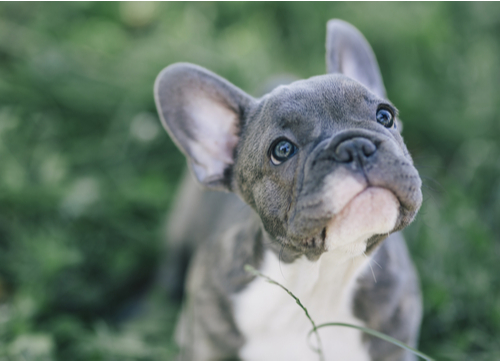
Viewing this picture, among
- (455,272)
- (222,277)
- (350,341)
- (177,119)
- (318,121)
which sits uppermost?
(318,121)

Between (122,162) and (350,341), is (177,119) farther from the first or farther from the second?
(122,162)

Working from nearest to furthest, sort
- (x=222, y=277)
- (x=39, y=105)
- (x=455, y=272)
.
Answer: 1. (x=222, y=277)
2. (x=455, y=272)
3. (x=39, y=105)

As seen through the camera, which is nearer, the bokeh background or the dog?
the dog

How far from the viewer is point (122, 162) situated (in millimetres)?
4293

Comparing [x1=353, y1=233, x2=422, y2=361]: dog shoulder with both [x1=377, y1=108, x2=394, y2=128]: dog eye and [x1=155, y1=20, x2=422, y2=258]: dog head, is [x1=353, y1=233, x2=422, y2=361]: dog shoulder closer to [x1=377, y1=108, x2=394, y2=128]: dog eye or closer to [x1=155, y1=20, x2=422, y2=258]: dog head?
[x1=155, y1=20, x2=422, y2=258]: dog head

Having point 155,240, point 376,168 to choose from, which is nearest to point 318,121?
point 376,168

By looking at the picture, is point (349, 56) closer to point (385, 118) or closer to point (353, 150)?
point (385, 118)

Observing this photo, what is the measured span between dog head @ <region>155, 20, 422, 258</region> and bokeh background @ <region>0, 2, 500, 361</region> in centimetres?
101

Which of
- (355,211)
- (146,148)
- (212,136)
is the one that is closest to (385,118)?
(355,211)

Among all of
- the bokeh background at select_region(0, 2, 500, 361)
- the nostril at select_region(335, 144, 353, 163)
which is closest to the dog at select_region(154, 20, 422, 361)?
the nostril at select_region(335, 144, 353, 163)

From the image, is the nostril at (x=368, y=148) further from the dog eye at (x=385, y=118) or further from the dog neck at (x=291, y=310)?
the dog neck at (x=291, y=310)

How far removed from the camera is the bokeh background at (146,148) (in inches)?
127

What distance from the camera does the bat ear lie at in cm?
232

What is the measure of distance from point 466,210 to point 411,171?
2033mm
